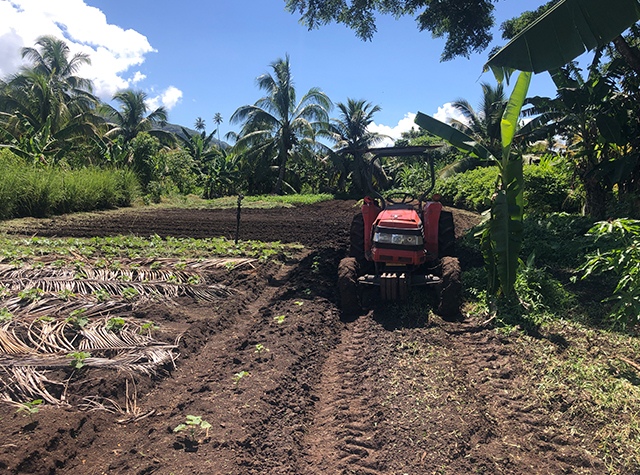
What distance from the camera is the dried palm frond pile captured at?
3.83m

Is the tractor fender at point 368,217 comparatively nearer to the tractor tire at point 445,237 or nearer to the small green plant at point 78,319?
the tractor tire at point 445,237

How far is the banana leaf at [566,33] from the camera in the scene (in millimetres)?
4176

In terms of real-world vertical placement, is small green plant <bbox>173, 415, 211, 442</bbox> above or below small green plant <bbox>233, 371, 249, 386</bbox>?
below

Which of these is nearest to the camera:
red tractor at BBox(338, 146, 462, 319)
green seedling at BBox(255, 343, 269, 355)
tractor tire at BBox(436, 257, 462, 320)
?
green seedling at BBox(255, 343, 269, 355)

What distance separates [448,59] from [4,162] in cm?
1501

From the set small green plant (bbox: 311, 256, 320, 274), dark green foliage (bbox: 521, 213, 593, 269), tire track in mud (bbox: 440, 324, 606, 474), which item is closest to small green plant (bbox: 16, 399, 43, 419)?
tire track in mud (bbox: 440, 324, 606, 474)

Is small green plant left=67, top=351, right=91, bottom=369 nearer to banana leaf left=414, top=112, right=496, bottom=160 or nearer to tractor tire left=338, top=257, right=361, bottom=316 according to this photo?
tractor tire left=338, top=257, right=361, bottom=316

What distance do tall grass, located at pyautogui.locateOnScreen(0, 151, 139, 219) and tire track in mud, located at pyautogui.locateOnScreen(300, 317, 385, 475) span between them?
14452 mm

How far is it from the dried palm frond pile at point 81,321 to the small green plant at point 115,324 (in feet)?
0.04

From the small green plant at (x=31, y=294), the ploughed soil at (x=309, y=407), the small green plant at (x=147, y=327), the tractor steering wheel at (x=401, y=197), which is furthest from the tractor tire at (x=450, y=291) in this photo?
the small green plant at (x=31, y=294)

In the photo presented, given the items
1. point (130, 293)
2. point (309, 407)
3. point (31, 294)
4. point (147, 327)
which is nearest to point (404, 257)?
point (309, 407)

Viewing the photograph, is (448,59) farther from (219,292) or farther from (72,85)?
(72,85)

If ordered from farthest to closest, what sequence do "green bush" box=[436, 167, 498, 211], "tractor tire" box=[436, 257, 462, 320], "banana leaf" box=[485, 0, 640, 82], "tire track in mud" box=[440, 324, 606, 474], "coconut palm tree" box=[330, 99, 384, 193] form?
"coconut palm tree" box=[330, 99, 384, 193] → "green bush" box=[436, 167, 498, 211] → "tractor tire" box=[436, 257, 462, 320] → "banana leaf" box=[485, 0, 640, 82] → "tire track in mud" box=[440, 324, 606, 474]

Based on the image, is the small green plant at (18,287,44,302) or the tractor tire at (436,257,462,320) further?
the small green plant at (18,287,44,302)
